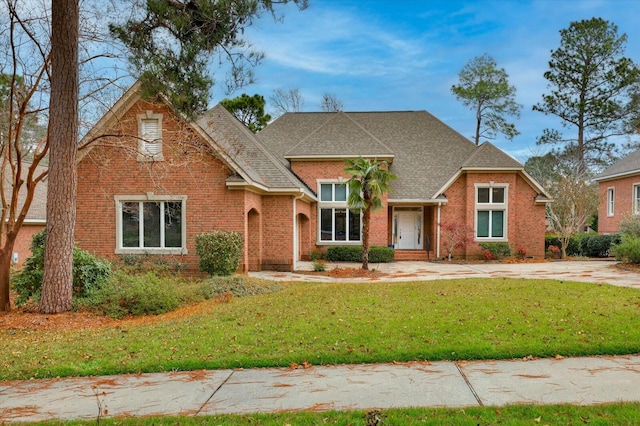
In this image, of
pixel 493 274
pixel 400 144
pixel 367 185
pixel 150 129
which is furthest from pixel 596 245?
pixel 150 129

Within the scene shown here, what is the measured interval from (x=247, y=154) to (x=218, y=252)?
5.39 metres

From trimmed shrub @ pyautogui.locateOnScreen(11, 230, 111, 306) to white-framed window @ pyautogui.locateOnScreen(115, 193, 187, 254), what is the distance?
4.27m

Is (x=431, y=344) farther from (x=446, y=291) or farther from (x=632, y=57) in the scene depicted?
(x=632, y=57)

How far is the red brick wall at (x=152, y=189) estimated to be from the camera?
15.1m

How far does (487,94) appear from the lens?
34.4m

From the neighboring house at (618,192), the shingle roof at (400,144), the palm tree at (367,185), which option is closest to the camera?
the palm tree at (367,185)

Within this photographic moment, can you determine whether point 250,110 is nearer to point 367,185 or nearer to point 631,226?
point 367,185

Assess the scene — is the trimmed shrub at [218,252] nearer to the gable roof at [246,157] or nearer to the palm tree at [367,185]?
the gable roof at [246,157]

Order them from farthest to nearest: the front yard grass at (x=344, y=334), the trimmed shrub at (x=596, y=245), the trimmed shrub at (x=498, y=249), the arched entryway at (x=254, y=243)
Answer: the trimmed shrub at (x=596, y=245) → the trimmed shrub at (x=498, y=249) → the arched entryway at (x=254, y=243) → the front yard grass at (x=344, y=334)

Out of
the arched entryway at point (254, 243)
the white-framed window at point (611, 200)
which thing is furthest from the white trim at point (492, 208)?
the arched entryway at point (254, 243)

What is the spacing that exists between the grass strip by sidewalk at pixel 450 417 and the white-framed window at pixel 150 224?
11714mm

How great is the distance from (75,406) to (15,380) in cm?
162

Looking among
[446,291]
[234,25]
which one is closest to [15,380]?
[234,25]

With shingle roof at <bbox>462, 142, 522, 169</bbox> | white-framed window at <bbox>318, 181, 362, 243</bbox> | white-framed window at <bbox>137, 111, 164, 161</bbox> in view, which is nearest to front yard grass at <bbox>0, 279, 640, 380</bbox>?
white-framed window at <bbox>137, 111, 164, 161</bbox>
